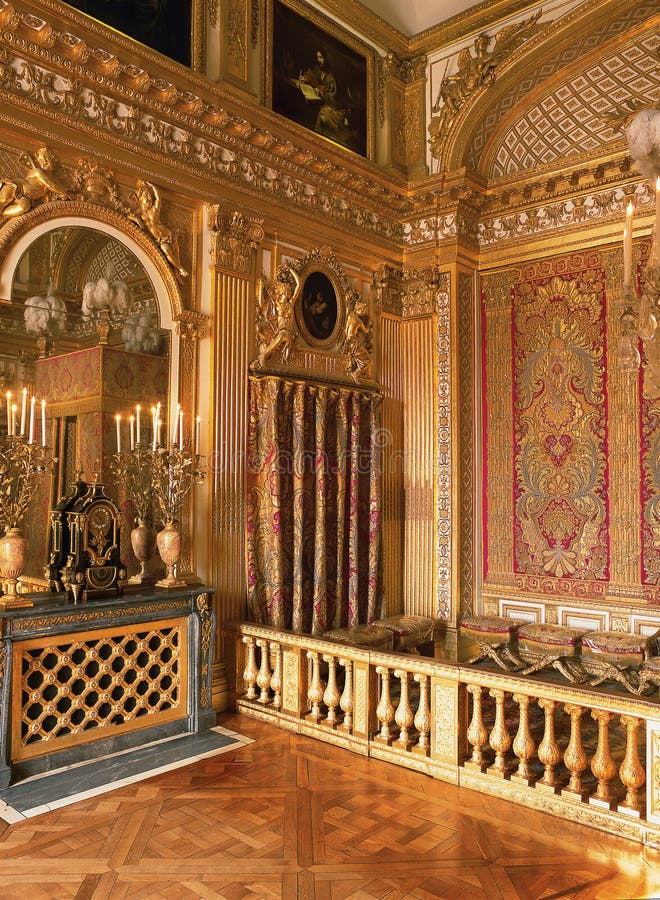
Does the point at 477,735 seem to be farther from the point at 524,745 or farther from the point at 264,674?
the point at 264,674

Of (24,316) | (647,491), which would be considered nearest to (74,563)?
(24,316)

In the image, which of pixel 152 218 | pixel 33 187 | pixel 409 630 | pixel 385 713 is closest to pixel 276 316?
pixel 152 218

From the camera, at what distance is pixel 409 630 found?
6172 mm

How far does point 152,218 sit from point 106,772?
11.7 ft

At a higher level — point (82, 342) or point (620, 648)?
point (82, 342)

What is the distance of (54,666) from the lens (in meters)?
3.94

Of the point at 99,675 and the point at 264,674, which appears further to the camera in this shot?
the point at 264,674

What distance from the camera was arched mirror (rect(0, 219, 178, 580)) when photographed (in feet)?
14.0

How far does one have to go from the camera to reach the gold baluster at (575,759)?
3463 mm

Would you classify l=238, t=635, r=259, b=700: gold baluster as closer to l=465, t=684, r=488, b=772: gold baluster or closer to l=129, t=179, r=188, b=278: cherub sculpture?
l=465, t=684, r=488, b=772: gold baluster

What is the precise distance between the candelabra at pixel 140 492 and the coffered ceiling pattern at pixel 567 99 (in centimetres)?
460

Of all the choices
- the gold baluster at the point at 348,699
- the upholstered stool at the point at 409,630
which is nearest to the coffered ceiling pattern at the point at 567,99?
the upholstered stool at the point at 409,630

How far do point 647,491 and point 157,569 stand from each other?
418 centimetres

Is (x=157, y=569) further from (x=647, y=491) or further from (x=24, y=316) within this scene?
(x=647, y=491)
